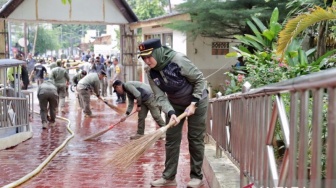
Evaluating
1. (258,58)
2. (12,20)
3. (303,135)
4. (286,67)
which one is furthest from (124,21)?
(303,135)

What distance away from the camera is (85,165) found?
23.6 feet

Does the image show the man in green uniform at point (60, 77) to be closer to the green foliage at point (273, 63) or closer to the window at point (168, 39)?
the window at point (168, 39)

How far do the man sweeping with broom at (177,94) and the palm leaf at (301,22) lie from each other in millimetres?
2391

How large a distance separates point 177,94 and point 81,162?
119 inches

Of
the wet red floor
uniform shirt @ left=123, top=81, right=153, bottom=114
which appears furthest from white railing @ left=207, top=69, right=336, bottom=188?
uniform shirt @ left=123, top=81, right=153, bottom=114

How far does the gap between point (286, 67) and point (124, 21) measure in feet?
41.6

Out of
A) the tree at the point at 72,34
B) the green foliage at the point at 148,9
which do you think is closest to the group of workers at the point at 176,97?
the green foliage at the point at 148,9

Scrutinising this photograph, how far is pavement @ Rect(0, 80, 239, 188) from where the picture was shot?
18.8 feet

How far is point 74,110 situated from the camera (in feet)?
53.1

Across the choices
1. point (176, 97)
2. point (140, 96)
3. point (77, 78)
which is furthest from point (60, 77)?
point (176, 97)

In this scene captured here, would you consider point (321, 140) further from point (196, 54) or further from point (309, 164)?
point (196, 54)

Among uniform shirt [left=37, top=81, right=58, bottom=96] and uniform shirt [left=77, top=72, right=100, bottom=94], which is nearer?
uniform shirt [left=37, top=81, right=58, bottom=96]

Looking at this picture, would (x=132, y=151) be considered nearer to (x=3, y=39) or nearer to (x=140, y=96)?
(x=140, y=96)

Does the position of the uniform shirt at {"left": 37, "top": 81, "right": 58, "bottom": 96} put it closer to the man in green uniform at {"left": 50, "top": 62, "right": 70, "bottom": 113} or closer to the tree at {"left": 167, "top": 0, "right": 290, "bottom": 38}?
the man in green uniform at {"left": 50, "top": 62, "right": 70, "bottom": 113}
